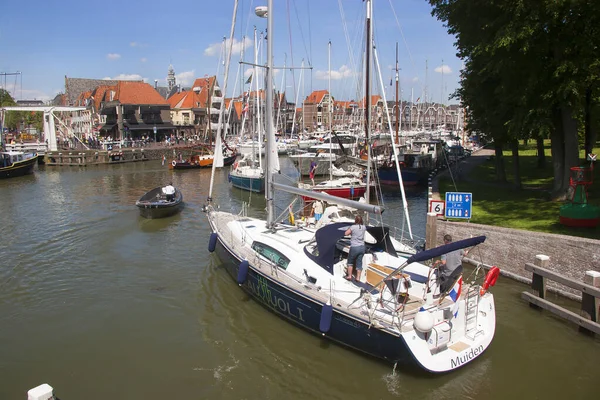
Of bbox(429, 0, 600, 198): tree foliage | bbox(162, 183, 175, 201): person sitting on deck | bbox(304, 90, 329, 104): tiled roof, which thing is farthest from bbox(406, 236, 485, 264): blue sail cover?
bbox(304, 90, 329, 104): tiled roof

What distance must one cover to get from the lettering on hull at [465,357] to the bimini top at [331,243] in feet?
12.0

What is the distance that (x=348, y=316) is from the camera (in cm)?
1037

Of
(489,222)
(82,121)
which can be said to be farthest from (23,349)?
(82,121)

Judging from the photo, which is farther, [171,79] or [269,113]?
[171,79]

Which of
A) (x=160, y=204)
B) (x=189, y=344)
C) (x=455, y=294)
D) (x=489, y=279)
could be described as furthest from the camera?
(x=160, y=204)

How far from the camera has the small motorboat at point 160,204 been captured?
26.0 metres

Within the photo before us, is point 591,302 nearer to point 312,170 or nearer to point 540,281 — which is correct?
point 540,281

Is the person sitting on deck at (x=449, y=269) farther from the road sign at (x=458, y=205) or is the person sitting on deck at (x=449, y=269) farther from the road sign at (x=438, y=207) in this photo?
the road sign at (x=438, y=207)

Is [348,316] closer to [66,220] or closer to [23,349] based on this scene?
[23,349]

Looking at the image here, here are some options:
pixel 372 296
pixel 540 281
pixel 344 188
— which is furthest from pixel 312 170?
pixel 372 296

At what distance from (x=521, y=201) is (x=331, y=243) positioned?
13885mm

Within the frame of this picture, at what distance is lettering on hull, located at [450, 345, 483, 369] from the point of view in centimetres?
969

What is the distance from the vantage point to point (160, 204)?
2606 centimetres

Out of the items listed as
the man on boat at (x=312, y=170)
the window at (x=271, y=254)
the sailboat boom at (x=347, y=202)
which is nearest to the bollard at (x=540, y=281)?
the sailboat boom at (x=347, y=202)
